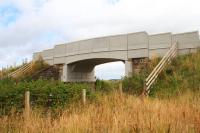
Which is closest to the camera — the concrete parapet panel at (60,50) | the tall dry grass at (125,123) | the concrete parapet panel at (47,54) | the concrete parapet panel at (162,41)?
the tall dry grass at (125,123)

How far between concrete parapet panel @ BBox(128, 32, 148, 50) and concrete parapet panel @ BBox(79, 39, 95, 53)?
14.0ft

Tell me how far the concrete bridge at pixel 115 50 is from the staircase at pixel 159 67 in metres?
0.92

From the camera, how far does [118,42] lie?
28766mm

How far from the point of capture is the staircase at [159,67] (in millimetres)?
20547

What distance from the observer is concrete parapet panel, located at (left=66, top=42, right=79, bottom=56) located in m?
32.9

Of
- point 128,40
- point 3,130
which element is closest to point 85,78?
point 128,40

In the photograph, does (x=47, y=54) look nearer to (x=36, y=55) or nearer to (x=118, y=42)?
(x=36, y=55)

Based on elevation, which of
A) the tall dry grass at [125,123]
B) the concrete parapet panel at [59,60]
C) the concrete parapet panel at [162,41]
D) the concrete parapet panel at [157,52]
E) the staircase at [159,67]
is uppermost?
the concrete parapet panel at [162,41]

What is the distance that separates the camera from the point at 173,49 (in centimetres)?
2473

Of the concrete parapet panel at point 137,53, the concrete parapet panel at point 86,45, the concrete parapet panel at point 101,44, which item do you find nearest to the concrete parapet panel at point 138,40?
the concrete parapet panel at point 137,53

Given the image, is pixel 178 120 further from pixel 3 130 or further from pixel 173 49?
pixel 173 49

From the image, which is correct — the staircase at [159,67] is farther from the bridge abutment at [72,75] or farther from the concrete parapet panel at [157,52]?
the bridge abutment at [72,75]

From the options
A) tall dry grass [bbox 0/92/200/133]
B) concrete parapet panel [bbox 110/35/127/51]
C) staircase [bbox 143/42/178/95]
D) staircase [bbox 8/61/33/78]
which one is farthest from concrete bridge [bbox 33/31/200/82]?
tall dry grass [bbox 0/92/200/133]

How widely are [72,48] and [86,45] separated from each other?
6.91ft
